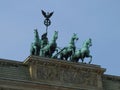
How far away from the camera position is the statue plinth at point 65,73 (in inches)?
1569

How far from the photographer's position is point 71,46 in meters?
42.2

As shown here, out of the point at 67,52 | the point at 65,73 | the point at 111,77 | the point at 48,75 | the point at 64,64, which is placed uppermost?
the point at 67,52

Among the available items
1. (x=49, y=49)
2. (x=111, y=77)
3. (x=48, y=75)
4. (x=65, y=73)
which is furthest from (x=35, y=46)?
(x=111, y=77)

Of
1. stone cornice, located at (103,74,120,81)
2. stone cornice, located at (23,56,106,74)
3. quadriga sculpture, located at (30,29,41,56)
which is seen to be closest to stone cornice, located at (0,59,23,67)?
stone cornice, located at (23,56,106,74)

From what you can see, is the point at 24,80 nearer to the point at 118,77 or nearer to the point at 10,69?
the point at 10,69

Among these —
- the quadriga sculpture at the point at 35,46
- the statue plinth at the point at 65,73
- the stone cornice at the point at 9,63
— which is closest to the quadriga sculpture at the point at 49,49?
the quadriga sculpture at the point at 35,46

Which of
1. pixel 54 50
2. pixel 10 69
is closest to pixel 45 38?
pixel 54 50

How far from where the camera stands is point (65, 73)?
134ft

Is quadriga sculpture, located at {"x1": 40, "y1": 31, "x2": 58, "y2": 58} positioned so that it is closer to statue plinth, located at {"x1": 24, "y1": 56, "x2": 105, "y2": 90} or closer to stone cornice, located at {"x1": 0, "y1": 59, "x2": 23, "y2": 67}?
statue plinth, located at {"x1": 24, "y1": 56, "x2": 105, "y2": 90}

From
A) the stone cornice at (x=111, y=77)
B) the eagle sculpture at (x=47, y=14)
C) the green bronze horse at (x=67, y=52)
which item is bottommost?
the stone cornice at (x=111, y=77)

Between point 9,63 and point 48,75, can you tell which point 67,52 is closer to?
point 48,75

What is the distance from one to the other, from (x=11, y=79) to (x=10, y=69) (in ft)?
3.50

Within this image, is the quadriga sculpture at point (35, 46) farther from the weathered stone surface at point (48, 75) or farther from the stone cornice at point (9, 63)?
the stone cornice at point (9, 63)

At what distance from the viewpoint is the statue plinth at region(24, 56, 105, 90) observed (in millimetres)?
39844
